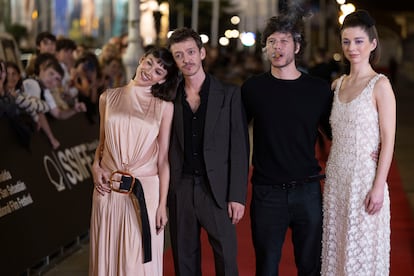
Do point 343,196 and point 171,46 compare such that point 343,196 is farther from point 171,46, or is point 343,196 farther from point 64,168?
point 64,168

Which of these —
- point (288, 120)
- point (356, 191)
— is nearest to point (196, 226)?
point (288, 120)

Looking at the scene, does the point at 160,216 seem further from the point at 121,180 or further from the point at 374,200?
the point at 374,200

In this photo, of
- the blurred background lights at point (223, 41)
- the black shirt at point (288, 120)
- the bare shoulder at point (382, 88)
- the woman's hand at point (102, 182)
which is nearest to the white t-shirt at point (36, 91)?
the woman's hand at point (102, 182)

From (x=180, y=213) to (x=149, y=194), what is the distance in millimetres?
233

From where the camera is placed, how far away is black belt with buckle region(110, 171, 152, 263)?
5.42m

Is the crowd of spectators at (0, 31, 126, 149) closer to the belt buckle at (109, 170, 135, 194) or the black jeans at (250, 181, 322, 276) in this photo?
the belt buckle at (109, 170, 135, 194)

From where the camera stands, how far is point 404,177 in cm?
1400

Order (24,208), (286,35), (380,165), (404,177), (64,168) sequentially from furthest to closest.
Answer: (404,177)
(64,168)
(24,208)
(286,35)
(380,165)

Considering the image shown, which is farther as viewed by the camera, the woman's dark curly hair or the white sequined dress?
the woman's dark curly hair

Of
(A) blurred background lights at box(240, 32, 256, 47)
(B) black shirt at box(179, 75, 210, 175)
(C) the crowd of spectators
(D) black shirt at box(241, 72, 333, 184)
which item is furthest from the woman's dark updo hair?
(A) blurred background lights at box(240, 32, 256, 47)

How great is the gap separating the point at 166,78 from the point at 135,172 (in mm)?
613

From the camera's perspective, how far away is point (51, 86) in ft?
32.1

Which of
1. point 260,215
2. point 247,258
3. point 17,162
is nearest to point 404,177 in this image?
point 247,258

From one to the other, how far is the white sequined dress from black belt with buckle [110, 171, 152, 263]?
116cm
